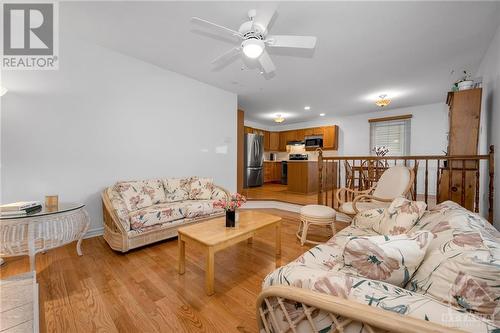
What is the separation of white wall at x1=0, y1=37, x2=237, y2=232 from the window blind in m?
5.23

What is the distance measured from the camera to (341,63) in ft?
10.5

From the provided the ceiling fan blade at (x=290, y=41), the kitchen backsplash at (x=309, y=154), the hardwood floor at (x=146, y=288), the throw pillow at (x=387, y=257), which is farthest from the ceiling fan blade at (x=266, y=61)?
the kitchen backsplash at (x=309, y=154)

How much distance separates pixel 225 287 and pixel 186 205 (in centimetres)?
149

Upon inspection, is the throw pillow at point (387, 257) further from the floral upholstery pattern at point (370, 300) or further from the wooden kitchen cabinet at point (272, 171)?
the wooden kitchen cabinet at point (272, 171)

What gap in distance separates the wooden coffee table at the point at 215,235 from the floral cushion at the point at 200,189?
1.25 m

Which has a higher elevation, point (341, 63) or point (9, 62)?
point (341, 63)

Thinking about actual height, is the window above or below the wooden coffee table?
above

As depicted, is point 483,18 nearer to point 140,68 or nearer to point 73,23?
point 140,68

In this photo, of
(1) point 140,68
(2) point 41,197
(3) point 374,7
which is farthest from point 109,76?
(3) point 374,7

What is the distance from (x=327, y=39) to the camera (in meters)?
2.58

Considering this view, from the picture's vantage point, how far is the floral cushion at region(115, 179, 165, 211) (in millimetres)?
2779

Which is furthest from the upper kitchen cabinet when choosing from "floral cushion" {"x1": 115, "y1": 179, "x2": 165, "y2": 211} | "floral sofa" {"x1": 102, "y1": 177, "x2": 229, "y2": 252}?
"floral cushion" {"x1": 115, "y1": 179, "x2": 165, "y2": 211}

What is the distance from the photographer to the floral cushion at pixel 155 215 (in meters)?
2.47

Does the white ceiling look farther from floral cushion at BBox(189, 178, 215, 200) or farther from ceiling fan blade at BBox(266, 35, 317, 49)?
floral cushion at BBox(189, 178, 215, 200)
